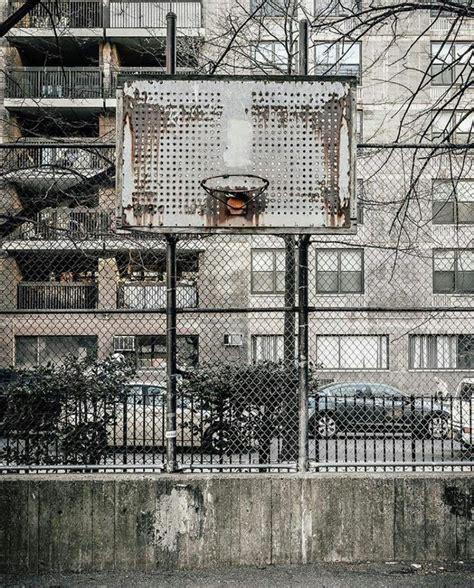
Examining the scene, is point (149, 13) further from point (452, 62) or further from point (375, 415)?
point (375, 415)

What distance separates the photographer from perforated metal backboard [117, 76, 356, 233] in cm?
615

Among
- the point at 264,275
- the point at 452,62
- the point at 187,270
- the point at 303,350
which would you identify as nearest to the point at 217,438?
the point at 303,350

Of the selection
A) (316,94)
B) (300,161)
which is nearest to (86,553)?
(300,161)

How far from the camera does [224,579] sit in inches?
223

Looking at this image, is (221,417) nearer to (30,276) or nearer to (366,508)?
(366,508)

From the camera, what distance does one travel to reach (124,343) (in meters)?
9.69

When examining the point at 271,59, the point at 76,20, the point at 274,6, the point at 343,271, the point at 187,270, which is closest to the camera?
the point at 187,270

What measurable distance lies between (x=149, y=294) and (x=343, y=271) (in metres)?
3.48

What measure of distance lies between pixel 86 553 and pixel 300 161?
13.3 feet

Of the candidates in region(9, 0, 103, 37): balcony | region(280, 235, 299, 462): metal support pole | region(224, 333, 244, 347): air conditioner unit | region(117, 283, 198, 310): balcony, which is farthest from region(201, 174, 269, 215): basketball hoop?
region(9, 0, 103, 37): balcony

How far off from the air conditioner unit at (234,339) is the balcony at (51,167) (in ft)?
9.18

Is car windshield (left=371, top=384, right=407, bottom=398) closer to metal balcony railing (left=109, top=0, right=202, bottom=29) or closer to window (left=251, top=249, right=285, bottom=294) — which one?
window (left=251, top=249, right=285, bottom=294)

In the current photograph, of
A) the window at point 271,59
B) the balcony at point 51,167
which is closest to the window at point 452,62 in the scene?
the window at point 271,59

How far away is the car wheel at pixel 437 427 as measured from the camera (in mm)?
6977
